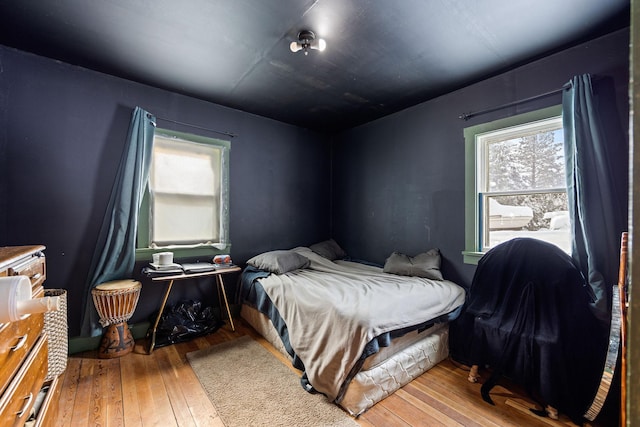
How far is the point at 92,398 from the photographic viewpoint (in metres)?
1.92

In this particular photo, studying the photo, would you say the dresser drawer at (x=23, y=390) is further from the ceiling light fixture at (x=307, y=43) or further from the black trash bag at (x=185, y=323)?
the ceiling light fixture at (x=307, y=43)

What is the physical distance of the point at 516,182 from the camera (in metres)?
2.63

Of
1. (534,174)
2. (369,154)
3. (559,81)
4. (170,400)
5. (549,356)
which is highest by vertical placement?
(559,81)

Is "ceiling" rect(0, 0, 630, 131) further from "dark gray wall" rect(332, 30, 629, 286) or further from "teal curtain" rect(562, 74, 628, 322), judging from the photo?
"teal curtain" rect(562, 74, 628, 322)

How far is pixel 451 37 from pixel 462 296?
86.9 inches

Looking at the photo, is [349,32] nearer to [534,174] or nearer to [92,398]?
[534,174]

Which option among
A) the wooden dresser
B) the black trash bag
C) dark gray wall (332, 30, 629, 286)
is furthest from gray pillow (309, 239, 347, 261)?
the wooden dresser

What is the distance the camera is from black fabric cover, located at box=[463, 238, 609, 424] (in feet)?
5.92

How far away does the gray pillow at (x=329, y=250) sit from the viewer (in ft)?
12.9

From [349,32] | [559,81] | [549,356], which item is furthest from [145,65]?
[549,356]

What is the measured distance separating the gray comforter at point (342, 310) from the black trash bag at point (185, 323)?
2.52 ft

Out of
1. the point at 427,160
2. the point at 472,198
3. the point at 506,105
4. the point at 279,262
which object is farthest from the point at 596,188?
the point at 279,262

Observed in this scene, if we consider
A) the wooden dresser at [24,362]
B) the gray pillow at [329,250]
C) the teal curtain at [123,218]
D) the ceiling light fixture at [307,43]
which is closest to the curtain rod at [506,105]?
the ceiling light fixture at [307,43]

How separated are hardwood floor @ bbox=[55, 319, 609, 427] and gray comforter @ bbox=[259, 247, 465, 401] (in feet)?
1.30
